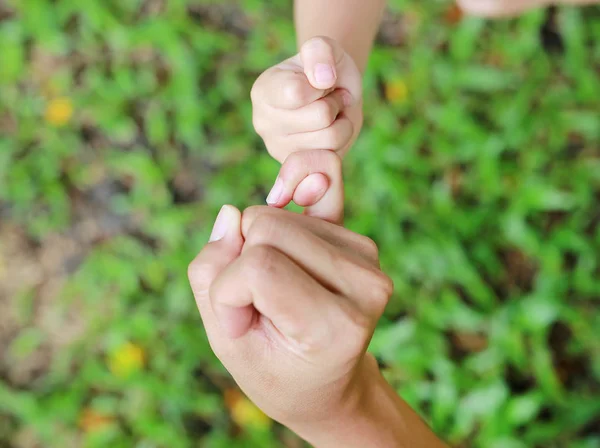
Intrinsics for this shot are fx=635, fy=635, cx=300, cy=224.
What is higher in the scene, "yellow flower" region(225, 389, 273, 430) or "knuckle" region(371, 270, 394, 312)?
"knuckle" region(371, 270, 394, 312)

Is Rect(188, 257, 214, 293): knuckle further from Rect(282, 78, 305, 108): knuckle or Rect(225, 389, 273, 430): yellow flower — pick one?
Rect(225, 389, 273, 430): yellow flower

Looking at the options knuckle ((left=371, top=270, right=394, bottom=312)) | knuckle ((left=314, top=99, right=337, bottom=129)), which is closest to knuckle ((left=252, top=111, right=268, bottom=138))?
knuckle ((left=314, top=99, right=337, bottom=129))

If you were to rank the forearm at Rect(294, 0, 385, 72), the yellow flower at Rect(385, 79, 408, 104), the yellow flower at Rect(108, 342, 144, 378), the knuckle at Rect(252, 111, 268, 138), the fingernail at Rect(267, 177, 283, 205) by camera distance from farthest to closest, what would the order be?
the yellow flower at Rect(385, 79, 408, 104), the yellow flower at Rect(108, 342, 144, 378), the forearm at Rect(294, 0, 385, 72), the knuckle at Rect(252, 111, 268, 138), the fingernail at Rect(267, 177, 283, 205)

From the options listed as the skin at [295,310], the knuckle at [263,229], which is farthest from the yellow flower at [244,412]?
the knuckle at [263,229]

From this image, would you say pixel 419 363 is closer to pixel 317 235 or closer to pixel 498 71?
pixel 498 71

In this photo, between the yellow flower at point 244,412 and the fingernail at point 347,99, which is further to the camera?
the yellow flower at point 244,412

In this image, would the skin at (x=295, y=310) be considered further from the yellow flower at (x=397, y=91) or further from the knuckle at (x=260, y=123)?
the yellow flower at (x=397, y=91)

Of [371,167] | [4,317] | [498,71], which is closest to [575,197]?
[498,71]

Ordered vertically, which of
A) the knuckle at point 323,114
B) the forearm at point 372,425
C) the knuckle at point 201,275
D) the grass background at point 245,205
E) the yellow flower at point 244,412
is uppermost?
the knuckle at point 323,114
